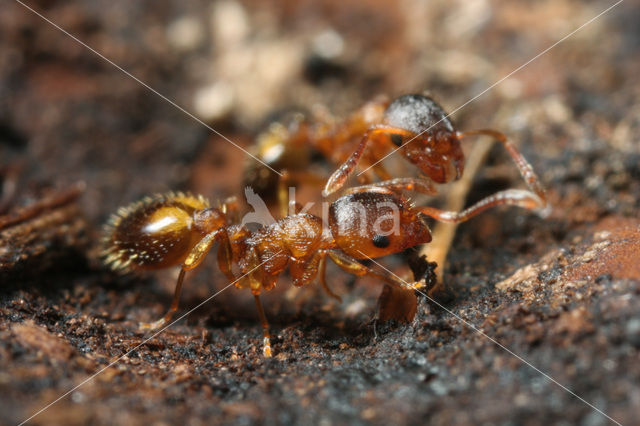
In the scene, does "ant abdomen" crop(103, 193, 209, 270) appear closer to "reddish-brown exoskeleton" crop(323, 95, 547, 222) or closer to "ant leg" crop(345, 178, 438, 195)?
"reddish-brown exoskeleton" crop(323, 95, 547, 222)

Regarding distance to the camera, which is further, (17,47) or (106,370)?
(17,47)

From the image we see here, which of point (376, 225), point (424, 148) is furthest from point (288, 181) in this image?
point (376, 225)

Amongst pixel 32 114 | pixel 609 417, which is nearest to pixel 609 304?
pixel 609 417

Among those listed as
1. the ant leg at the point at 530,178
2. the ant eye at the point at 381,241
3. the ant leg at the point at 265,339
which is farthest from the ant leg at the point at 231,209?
the ant leg at the point at 530,178

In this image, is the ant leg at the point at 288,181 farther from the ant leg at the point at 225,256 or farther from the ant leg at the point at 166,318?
the ant leg at the point at 166,318

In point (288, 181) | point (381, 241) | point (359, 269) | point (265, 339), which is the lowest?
point (265, 339)

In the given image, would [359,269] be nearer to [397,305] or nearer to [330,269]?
[397,305]

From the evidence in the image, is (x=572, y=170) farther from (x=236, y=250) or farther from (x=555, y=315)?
(x=236, y=250)

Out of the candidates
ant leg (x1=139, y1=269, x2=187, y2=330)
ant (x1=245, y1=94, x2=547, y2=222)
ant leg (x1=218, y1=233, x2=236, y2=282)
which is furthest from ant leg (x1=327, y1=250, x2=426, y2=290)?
ant leg (x1=139, y1=269, x2=187, y2=330)
